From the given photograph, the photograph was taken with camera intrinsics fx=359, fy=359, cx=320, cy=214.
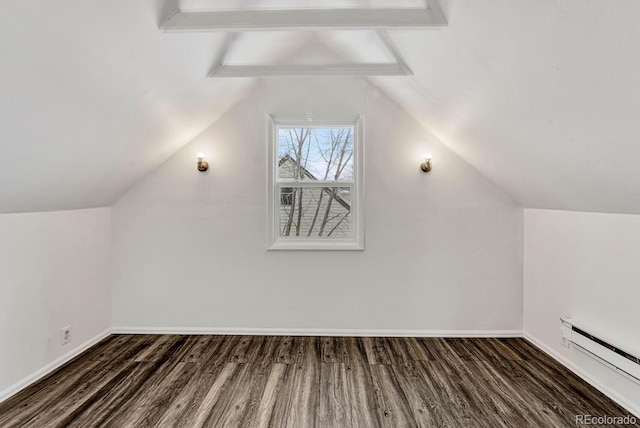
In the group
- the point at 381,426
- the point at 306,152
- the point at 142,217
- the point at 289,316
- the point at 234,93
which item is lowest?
the point at 381,426

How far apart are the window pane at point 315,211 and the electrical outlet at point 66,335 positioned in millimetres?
1942

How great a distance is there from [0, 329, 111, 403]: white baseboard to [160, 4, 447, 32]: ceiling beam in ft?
8.30

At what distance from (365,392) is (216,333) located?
1.68 m

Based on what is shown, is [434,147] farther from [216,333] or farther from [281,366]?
[216,333]

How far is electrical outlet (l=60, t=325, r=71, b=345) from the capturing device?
2857mm

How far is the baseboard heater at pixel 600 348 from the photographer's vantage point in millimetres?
2176

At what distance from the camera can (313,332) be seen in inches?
137

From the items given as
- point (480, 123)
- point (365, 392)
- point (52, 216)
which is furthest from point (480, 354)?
point (52, 216)

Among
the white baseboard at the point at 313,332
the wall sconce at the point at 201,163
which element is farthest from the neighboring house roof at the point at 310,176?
the white baseboard at the point at 313,332

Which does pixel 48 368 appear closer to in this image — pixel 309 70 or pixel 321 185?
pixel 321 185

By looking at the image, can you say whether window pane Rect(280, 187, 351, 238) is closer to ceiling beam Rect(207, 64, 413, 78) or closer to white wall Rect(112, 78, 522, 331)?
white wall Rect(112, 78, 522, 331)

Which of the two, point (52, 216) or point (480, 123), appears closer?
point (480, 123)

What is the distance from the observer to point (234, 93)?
127 inches

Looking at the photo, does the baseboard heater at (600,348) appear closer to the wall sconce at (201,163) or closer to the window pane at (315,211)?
the window pane at (315,211)
